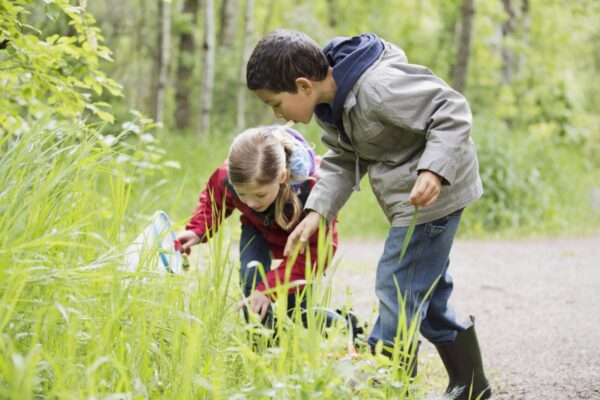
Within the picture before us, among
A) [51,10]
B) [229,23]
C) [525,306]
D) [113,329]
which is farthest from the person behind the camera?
[229,23]

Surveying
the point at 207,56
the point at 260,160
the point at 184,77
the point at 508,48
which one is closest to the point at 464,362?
the point at 260,160

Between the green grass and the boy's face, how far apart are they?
55cm

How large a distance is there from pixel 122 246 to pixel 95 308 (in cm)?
20

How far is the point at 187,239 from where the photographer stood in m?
3.12

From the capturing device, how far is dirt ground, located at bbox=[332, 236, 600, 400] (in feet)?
10.8

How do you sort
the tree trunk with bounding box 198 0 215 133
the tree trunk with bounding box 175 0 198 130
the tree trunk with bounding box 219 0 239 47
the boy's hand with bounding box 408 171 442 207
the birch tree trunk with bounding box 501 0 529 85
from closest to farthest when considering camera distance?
the boy's hand with bounding box 408 171 442 207 < the tree trunk with bounding box 198 0 215 133 < the tree trunk with bounding box 175 0 198 130 < the tree trunk with bounding box 219 0 239 47 < the birch tree trunk with bounding box 501 0 529 85

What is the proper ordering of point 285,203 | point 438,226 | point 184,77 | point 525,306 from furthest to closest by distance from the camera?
point 184,77
point 525,306
point 285,203
point 438,226

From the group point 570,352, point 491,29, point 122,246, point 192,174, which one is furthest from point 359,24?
point 122,246

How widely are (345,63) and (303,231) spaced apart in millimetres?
608

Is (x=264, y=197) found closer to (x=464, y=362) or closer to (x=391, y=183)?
(x=391, y=183)

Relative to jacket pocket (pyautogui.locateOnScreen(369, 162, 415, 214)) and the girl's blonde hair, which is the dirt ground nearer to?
jacket pocket (pyautogui.locateOnScreen(369, 162, 415, 214))

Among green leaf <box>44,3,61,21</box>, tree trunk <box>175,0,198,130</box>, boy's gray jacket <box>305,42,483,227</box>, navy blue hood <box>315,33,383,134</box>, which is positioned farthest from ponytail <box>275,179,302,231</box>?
tree trunk <box>175,0,198,130</box>

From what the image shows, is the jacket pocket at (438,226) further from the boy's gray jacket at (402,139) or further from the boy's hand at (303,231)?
the boy's hand at (303,231)

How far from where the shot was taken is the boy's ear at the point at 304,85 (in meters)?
2.67
